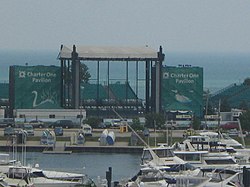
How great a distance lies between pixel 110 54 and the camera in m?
49.4

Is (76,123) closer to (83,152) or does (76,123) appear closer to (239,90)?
(83,152)

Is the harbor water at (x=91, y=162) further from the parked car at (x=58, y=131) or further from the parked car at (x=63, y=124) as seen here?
the parked car at (x=63, y=124)

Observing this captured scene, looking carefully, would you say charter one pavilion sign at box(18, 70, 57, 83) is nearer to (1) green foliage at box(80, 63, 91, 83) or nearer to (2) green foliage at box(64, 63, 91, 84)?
(2) green foliage at box(64, 63, 91, 84)

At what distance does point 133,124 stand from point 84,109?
4151 millimetres

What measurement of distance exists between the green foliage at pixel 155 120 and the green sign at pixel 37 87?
13.2 ft

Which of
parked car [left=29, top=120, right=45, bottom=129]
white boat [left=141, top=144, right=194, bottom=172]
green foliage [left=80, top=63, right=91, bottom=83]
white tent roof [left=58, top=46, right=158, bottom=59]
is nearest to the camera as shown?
white boat [left=141, top=144, right=194, bottom=172]

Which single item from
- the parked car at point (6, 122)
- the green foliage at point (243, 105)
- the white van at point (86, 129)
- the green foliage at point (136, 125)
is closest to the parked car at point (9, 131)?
the white van at point (86, 129)

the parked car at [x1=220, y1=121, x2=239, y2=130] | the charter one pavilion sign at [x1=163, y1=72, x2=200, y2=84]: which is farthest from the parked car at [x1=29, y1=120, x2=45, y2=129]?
the parked car at [x1=220, y1=121, x2=239, y2=130]

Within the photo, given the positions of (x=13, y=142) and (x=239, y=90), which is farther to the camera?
(x=239, y=90)

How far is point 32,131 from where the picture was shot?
44.2 meters

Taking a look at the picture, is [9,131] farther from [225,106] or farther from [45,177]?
[45,177]

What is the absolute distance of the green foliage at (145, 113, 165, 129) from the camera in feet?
150

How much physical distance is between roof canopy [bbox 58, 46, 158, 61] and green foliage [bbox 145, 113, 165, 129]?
2704 millimetres

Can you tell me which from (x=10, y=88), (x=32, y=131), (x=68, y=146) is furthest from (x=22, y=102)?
(x=68, y=146)
